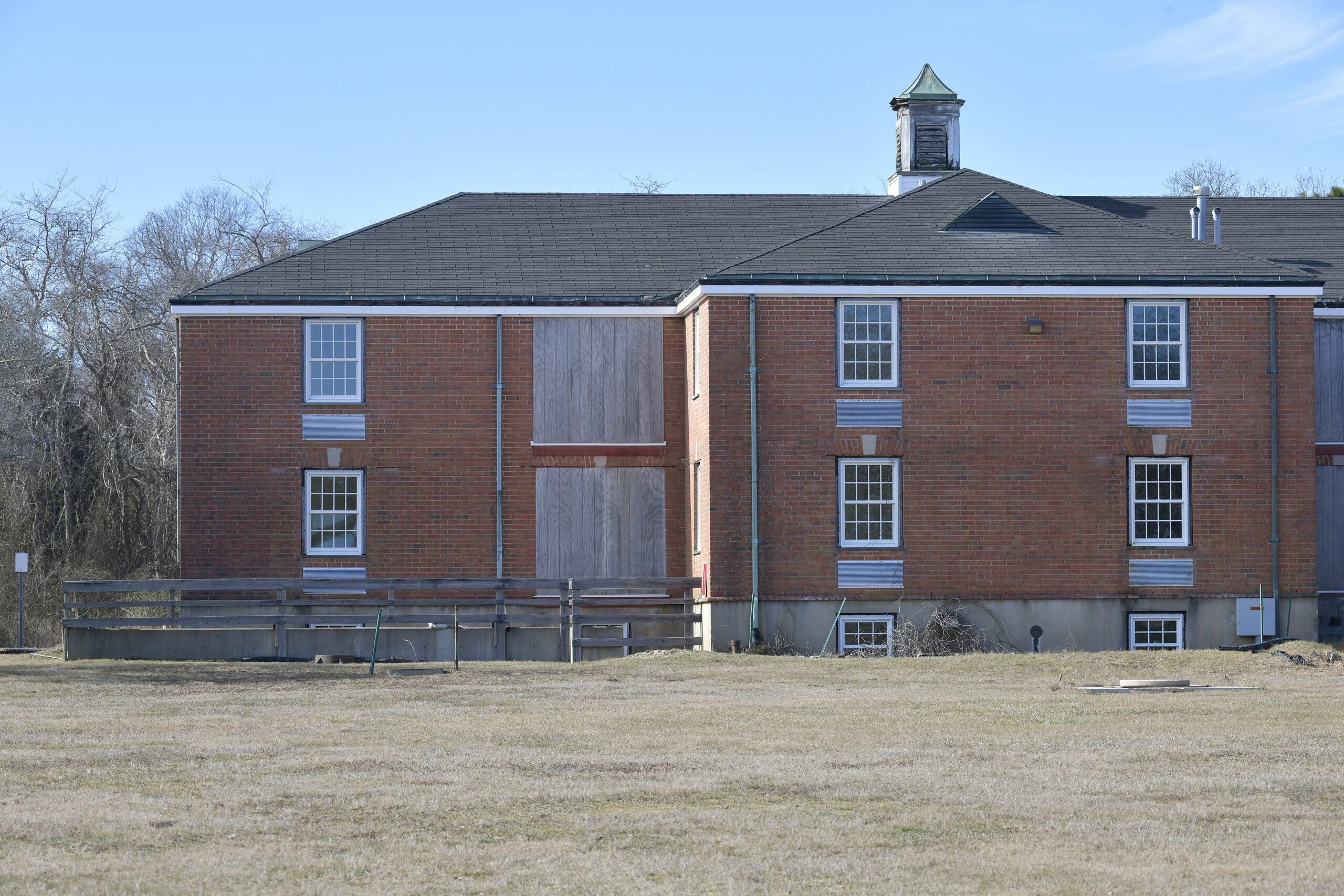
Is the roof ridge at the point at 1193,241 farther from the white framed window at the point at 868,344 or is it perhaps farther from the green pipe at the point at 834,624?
the green pipe at the point at 834,624

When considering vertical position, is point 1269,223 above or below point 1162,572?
above

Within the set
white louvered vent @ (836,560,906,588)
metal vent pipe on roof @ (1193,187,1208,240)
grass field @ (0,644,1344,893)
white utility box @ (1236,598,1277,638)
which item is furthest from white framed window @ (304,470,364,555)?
metal vent pipe on roof @ (1193,187,1208,240)

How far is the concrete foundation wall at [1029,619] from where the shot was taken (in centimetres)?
2691

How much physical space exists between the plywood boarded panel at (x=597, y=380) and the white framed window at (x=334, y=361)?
10.1 feet

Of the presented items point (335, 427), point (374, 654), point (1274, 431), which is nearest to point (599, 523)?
point (335, 427)

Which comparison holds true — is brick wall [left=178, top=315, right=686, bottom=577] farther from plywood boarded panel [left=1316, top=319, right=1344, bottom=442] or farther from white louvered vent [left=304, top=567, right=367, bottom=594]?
plywood boarded panel [left=1316, top=319, right=1344, bottom=442]

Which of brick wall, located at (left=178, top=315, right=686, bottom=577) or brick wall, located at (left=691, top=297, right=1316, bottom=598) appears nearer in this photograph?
brick wall, located at (left=691, top=297, right=1316, bottom=598)

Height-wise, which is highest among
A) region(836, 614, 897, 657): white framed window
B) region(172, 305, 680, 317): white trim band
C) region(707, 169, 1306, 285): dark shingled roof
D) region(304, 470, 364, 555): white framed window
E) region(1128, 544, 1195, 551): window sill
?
region(707, 169, 1306, 285): dark shingled roof

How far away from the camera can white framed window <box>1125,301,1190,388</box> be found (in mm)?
27797

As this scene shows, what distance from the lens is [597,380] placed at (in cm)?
3000

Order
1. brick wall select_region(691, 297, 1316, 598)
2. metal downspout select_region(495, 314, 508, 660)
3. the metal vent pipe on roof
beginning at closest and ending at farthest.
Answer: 1. brick wall select_region(691, 297, 1316, 598)
2. metal downspout select_region(495, 314, 508, 660)
3. the metal vent pipe on roof

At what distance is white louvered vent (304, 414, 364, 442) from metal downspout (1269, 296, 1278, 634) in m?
15.4

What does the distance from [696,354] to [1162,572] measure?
28.0 feet

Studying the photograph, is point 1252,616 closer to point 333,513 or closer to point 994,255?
point 994,255
